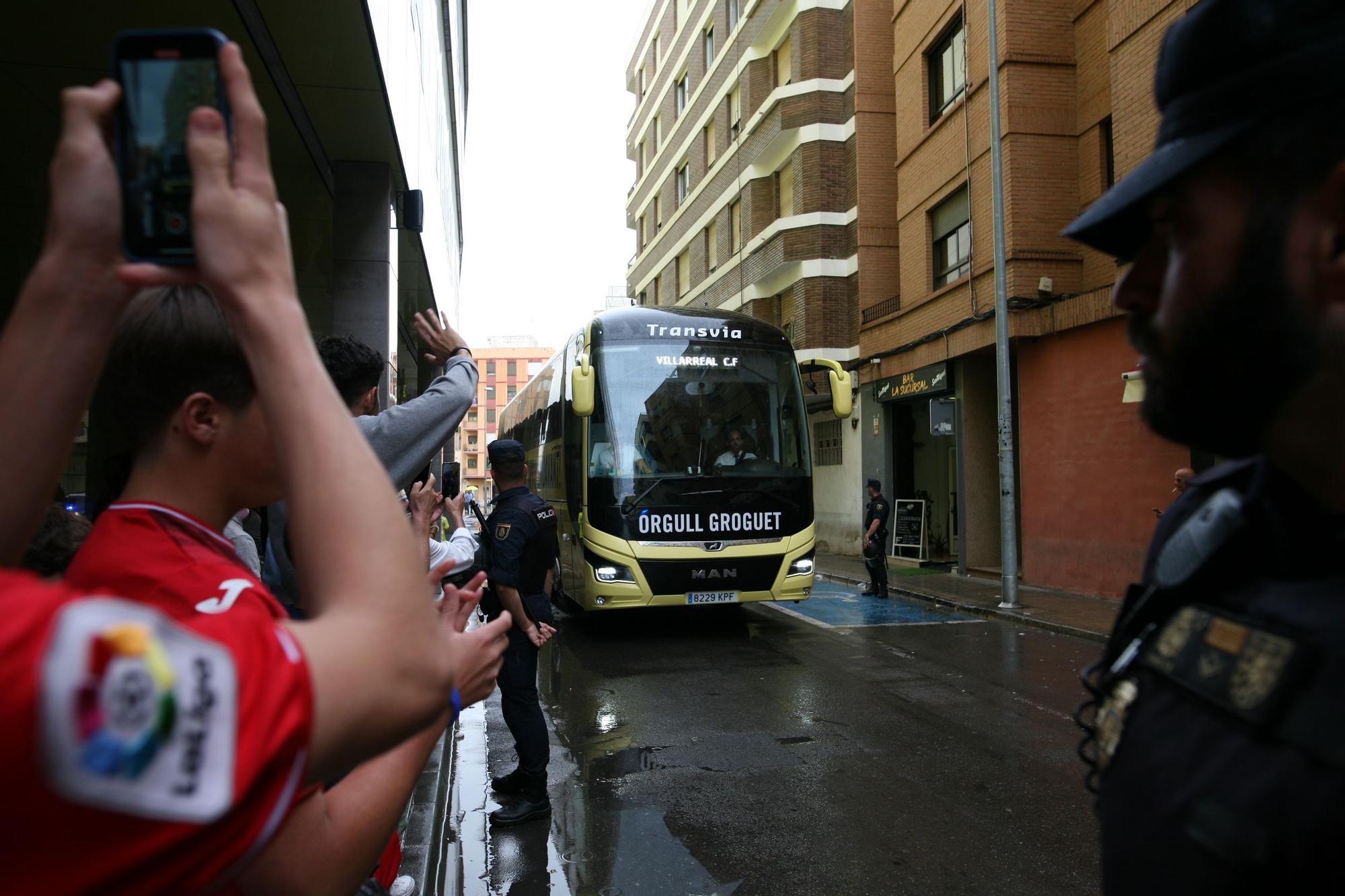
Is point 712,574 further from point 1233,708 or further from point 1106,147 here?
point 1106,147

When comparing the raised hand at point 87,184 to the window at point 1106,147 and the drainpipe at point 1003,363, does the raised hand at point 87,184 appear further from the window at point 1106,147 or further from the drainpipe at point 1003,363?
the window at point 1106,147

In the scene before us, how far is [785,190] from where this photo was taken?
23.9 m

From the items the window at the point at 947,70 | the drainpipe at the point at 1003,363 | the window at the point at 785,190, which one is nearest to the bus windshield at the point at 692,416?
the drainpipe at the point at 1003,363

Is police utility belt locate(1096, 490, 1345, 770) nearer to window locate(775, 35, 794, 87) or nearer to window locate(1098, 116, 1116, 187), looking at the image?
window locate(1098, 116, 1116, 187)

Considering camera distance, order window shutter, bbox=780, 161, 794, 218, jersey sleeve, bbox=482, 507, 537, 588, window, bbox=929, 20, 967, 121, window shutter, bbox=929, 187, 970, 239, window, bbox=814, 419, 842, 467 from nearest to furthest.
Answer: jersey sleeve, bbox=482, 507, 537, 588, window, bbox=929, 20, 967, 121, window shutter, bbox=929, 187, 970, 239, window, bbox=814, 419, 842, 467, window shutter, bbox=780, 161, 794, 218

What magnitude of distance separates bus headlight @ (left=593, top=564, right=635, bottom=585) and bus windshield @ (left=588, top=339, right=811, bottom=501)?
79 cm

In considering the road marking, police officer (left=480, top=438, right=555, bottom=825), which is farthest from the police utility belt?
the road marking

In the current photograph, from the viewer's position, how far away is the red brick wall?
38.4 ft

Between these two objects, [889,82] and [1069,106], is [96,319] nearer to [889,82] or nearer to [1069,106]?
[1069,106]

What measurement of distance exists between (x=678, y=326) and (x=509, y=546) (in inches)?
226

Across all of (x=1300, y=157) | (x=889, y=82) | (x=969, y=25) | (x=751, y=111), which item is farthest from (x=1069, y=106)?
(x=1300, y=157)

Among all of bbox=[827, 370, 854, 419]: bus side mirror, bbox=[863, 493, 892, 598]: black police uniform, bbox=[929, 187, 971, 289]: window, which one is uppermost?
bbox=[929, 187, 971, 289]: window

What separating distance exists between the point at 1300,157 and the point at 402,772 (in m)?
1.43

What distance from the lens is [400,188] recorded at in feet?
30.9
